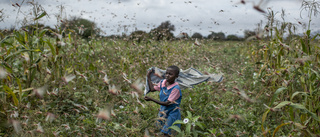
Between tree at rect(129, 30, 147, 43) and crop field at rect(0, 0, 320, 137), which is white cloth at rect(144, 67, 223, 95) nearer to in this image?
crop field at rect(0, 0, 320, 137)

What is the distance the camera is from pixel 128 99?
3.82 metres

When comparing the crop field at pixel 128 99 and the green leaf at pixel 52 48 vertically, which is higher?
the green leaf at pixel 52 48

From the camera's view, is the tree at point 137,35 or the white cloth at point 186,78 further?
the tree at point 137,35

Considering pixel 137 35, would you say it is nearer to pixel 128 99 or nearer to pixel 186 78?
pixel 128 99

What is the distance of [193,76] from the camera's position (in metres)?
3.51

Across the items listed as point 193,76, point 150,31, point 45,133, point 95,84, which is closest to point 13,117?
point 45,133

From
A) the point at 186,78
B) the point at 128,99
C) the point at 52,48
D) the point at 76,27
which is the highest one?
the point at 76,27

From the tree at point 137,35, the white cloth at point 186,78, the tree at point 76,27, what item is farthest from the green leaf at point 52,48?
the tree at point 137,35

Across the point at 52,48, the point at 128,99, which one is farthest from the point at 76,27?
the point at 128,99

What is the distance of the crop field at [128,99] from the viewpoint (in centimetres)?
235

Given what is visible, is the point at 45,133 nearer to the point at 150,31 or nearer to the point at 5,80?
the point at 5,80

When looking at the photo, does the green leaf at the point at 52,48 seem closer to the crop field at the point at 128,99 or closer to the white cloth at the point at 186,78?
the crop field at the point at 128,99

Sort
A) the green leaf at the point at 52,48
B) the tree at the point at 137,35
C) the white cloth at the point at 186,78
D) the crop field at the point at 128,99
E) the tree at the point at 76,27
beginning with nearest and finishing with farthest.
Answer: the crop field at the point at 128,99 < the green leaf at the point at 52,48 < the white cloth at the point at 186,78 < the tree at the point at 76,27 < the tree at the point at 137,35

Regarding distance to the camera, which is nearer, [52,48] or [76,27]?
[52,48]
